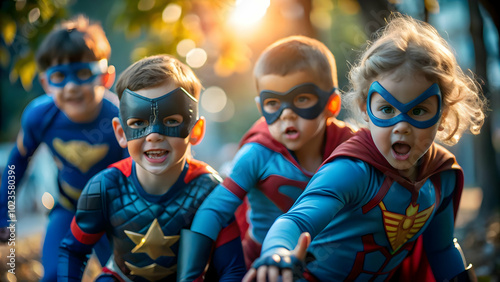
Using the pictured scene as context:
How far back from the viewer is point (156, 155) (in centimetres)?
246

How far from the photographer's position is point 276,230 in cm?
180

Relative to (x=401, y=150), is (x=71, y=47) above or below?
above

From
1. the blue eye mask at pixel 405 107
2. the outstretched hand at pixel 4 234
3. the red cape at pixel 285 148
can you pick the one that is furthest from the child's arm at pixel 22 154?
the blue eye mask at pixel 405 107

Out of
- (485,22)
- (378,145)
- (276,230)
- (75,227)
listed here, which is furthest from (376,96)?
(485,22)

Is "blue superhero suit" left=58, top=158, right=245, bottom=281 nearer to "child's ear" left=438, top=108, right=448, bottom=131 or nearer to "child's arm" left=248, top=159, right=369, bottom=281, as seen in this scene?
"child's arm" left=248, top=159, right=369, bottom=281

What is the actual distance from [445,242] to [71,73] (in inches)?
104

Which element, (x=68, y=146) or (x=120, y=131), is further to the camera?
(x=68, y=146)

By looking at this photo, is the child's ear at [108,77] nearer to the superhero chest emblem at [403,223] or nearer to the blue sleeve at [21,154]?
the blue sleeve at [21,154]

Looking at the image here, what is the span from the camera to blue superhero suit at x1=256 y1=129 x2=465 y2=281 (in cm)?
205

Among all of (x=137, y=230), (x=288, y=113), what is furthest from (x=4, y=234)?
(x=288, y=113)

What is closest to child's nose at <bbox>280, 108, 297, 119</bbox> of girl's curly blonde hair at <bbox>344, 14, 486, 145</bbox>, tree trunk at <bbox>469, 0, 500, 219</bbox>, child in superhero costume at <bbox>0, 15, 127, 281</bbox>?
girl's curly blonde hair at <bbox>344, 14, 486, 145</bbox>

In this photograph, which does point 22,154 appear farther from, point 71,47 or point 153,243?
point 153,243

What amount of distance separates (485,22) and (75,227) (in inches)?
209

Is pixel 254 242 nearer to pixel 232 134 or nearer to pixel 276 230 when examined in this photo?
pixel 276 230
